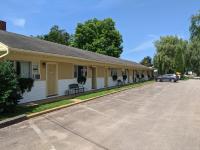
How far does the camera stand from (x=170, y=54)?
70.6m

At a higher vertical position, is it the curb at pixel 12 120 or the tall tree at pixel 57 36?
the tall tree at pixel 57 36

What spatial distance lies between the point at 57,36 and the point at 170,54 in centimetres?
2909

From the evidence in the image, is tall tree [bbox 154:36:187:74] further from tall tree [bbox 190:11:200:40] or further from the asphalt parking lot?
the asphalt parking lot

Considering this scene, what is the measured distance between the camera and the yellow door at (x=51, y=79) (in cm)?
1869

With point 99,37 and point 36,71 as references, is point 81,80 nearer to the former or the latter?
point 36,71

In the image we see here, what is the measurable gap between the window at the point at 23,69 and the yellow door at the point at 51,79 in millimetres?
2289

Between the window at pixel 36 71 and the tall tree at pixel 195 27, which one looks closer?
the window at pixel 36 71

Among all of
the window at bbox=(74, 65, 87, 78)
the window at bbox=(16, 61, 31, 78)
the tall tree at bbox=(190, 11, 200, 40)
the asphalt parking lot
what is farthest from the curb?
the tall tree at bbox=(190, 11, 200, 40)

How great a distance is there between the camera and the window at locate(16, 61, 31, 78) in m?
15.4

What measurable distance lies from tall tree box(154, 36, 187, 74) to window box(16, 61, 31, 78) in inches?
2222

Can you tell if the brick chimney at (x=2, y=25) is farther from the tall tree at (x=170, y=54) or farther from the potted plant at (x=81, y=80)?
the tall tree at (x=170, y=54)

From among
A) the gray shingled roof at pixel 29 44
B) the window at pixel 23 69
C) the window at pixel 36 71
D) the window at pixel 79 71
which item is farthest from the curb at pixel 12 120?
the window at pixel 79 71

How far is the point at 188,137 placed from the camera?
334 inches

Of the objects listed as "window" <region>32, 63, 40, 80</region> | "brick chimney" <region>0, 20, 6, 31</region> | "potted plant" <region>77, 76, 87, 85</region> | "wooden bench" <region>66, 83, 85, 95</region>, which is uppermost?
"brick chimney" <region>0, 20, 6, 31</region>
